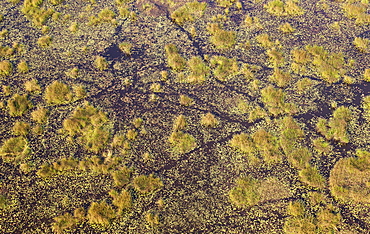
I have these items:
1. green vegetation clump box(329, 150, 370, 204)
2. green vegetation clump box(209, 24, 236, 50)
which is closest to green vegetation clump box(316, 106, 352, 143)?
green vegetation clump box(329, 150, 370, 204)

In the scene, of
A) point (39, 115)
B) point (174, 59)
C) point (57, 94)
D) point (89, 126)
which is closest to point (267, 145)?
point (174, 59)

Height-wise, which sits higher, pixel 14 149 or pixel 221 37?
pixel 221 37

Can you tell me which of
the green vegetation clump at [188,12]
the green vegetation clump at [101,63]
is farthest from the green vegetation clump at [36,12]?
the green vegetation clump at [188,12]

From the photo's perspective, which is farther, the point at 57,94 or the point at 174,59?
the point at 174,59

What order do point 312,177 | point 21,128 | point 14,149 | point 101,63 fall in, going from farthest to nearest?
point 101,63
point 21,128
point 14,149
point 312,177

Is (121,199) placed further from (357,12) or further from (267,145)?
(357,12)

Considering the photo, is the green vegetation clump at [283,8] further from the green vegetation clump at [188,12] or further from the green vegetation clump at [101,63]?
the green vegetation clump at [101,63]

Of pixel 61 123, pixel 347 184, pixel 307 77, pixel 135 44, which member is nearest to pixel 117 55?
pixel 135 44
